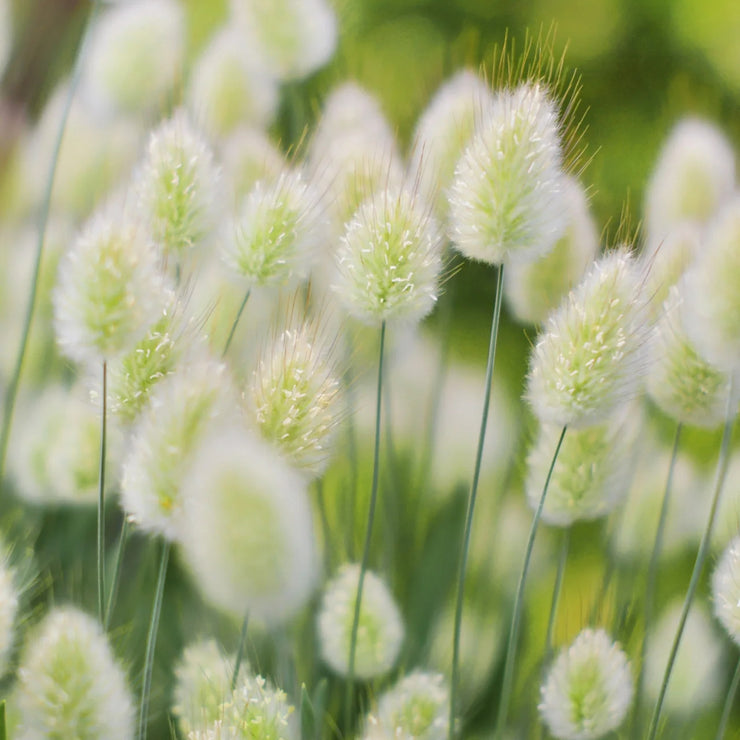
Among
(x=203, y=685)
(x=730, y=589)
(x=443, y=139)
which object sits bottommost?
(x=203, y=685)

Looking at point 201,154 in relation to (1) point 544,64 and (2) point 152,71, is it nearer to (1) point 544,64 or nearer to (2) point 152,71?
(2) point 152,71

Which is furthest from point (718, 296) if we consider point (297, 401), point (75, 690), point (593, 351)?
point (75, 690)

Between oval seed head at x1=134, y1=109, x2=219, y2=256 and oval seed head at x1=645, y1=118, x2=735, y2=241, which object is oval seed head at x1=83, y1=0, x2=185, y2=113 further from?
oval seed head at x1=645, y1=118, x2=735, y2=241

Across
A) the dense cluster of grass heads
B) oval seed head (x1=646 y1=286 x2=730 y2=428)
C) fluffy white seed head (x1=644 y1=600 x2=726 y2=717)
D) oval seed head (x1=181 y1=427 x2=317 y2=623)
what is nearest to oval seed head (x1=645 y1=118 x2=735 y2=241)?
the dense cluster of grass heads

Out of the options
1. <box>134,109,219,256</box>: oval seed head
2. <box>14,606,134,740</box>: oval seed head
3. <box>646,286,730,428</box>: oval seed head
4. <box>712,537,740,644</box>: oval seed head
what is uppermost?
<box>134,109,219,256</box>: oval seed head

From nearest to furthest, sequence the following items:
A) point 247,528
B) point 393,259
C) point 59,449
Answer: point 247,528
point 393,259
point 59,449

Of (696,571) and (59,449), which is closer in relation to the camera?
(696,571)

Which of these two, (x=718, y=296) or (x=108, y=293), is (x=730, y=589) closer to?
(x=718, y=296)
